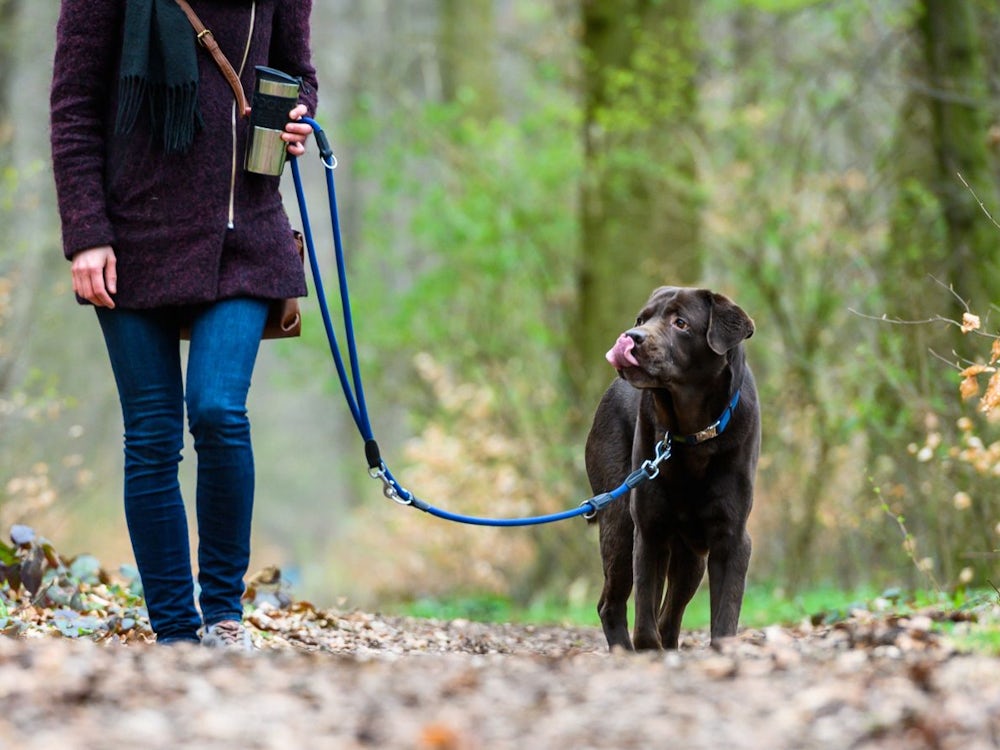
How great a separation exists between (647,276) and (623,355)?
20.2 ft

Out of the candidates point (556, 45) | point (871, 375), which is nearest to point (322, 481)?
point (556, 45)

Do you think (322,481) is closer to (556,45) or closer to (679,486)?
(556,45)

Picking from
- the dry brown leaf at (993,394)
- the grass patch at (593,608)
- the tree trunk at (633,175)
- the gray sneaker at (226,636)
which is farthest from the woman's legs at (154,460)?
the tree trunk at (633,175)

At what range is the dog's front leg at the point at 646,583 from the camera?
5035 mm

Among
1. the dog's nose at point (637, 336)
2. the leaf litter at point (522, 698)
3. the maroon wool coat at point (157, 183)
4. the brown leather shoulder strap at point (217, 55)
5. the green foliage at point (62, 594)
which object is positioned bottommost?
the green foliage at point (62, 594)

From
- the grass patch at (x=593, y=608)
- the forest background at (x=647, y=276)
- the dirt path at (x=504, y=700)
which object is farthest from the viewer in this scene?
the forest background at (x=647, y=276)

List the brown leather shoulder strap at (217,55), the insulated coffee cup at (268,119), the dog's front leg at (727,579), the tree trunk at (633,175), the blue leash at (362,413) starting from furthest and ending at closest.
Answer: the tree trunk at (633,175), the dog's front leg at (727,579), the blue leash at (362,413), the insulated coffee cup at (268,119), the brown leather shoulder strap at (217,55)

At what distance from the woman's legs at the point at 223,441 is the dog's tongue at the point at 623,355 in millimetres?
1304

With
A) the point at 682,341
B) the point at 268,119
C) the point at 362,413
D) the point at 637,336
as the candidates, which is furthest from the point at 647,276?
the point at 268,119

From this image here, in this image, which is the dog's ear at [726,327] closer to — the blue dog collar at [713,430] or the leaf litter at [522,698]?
the blue dog collar at [713,430]

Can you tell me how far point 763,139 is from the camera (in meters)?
12.3

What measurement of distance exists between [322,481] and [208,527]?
1088 inches

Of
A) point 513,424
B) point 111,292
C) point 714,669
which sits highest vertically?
point 111,292

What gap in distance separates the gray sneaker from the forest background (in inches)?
122
